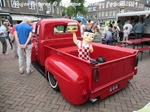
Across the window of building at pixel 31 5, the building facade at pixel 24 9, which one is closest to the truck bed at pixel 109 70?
the building facade at pixel 24 9

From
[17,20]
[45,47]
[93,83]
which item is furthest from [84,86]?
[17,20]

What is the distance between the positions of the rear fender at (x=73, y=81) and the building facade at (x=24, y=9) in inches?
790

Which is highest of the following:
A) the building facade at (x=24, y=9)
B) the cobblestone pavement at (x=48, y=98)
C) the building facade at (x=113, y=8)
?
the building facade at (x=113, y=8)

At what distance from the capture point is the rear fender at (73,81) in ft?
7.71

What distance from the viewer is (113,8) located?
178 feet

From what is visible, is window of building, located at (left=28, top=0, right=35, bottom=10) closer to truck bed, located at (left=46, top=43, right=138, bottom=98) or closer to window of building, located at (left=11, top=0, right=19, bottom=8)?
window of building, located at (left=11, top=0, right=19, bottom=8)

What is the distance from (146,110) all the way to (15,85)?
3.46 metres

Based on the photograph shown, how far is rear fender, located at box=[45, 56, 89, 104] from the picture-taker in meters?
2.35

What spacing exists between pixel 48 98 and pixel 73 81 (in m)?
1.14

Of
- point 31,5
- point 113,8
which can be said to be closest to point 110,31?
point 31,5

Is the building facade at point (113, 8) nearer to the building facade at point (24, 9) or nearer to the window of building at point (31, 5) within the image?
the building facade at point (24, 9)

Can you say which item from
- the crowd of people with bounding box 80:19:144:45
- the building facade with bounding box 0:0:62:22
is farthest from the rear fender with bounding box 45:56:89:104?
the building facade with bounding box 0:0:62:22

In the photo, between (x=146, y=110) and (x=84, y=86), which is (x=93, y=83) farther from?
(x=146, y=110)

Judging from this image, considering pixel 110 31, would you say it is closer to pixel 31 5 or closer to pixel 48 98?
pixel 48 98
